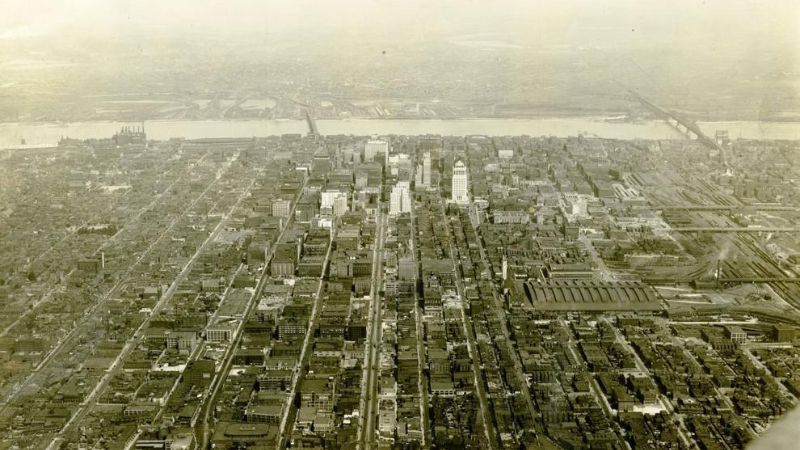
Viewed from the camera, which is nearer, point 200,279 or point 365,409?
point 365,409

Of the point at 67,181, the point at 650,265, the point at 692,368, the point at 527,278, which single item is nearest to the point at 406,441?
the point at 692,368

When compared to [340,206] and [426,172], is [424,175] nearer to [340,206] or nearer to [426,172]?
[426,172]

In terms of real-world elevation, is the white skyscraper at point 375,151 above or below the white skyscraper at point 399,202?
above

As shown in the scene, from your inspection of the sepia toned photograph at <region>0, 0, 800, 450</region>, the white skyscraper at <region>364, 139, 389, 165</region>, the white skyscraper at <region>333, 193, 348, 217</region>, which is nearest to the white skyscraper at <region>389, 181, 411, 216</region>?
the sepia toned photograph at <region>0, 0, 800, 450</region>

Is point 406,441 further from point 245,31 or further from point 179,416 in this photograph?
point 245,31

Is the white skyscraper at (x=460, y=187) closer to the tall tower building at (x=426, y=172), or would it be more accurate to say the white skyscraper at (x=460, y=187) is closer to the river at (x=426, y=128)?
the tall tower building at (x=426, y=172)

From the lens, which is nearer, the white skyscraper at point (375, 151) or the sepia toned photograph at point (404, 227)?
the sepia toned photograph at point (404, 227)

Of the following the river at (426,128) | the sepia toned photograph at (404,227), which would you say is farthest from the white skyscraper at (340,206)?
the river at (426,128)
